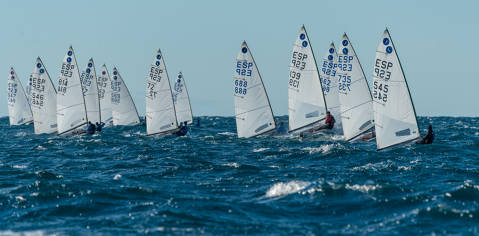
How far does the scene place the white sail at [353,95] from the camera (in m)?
40.0

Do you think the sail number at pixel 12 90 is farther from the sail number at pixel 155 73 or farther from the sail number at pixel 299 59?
the sail number at pixel 299 59

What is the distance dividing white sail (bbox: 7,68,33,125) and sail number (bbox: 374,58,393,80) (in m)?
54.0

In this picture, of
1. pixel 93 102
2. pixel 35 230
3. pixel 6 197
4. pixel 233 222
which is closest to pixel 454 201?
pixel 233 222

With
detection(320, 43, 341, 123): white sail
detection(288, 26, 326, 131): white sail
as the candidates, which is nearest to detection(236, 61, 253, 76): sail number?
detection(288, 26, 326, 131): white sail

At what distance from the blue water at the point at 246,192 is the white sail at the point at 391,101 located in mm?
985

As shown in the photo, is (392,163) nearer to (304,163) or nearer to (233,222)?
(304,163)

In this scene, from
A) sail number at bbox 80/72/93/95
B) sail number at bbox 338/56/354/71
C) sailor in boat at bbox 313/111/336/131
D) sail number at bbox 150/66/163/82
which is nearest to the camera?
sail number at bbox 338/56/354/71

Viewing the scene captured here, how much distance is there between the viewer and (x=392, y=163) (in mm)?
29234

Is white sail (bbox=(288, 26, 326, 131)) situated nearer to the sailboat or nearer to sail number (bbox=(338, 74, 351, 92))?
sail number (bbox=(338, 74, 351, 92))

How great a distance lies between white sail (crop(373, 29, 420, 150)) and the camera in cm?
3450

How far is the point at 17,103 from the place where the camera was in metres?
77.5

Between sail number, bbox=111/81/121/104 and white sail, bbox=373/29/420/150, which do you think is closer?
white sail, bbox=373/29/420/150

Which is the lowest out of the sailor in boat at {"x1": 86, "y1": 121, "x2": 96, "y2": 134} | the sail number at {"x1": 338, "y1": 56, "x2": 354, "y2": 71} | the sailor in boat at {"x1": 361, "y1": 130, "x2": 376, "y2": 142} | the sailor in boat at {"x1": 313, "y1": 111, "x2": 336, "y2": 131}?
the sailor in boat at {"x1": 361, "y1": 130, "x2": 376, "y2": 142}

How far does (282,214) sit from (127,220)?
4507 mm
